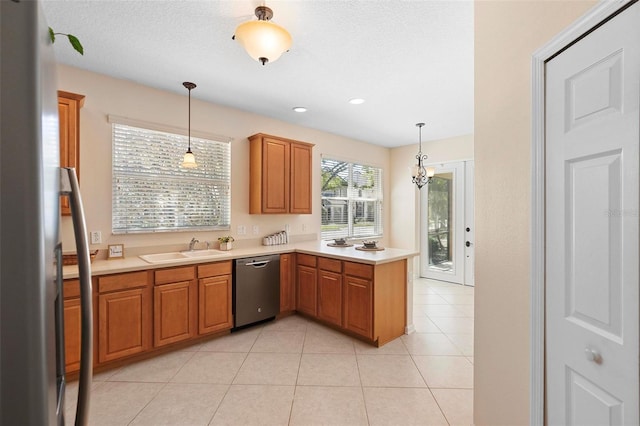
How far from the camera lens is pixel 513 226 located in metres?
1.47

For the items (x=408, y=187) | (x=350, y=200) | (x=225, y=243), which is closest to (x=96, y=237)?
(x=225, y=243)

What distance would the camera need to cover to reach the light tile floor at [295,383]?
199 centimetres

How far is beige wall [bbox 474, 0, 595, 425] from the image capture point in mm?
1384

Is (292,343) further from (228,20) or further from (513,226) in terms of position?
(228,20)

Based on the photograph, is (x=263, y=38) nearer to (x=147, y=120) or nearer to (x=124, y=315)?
(x=147, y=120)

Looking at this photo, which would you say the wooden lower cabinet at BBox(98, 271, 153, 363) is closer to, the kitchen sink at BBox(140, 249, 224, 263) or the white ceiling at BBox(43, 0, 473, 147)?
the kitchen sink at BBox(140, 249, 224, 263)

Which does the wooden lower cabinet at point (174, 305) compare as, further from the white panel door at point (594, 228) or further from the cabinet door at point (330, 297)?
the white panel door at point (594, 228)

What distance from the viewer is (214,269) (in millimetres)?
3094

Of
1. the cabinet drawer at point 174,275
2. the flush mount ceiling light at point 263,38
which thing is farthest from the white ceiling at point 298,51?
the cabinet drawer at point 174,275

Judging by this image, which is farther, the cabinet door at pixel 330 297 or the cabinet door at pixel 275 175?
the cabinet door at pixel 275 175

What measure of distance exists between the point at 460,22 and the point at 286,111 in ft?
7.96

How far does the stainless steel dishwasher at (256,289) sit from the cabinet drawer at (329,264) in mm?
569

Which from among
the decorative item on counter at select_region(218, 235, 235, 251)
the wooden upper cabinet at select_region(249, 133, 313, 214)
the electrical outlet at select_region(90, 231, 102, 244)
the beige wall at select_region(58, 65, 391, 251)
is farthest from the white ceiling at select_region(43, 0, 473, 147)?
the decorative item on counter at select_region(218, 235, 235, 251)

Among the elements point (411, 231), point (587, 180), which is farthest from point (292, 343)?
point (411, 231)
